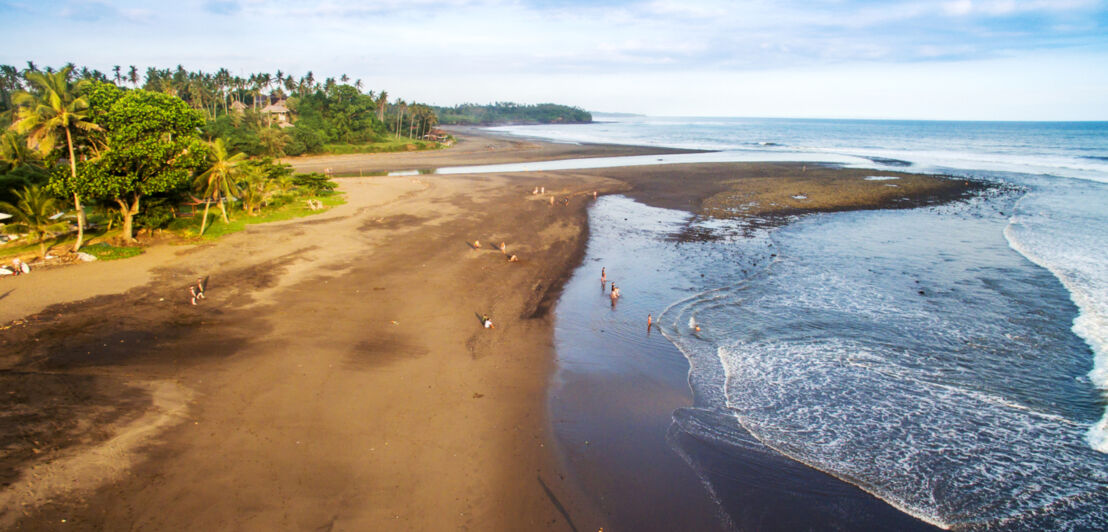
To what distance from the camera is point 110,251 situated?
2431 cm

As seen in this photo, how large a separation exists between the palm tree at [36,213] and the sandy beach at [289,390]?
12.8 feet

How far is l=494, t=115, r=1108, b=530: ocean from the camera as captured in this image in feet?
38.1

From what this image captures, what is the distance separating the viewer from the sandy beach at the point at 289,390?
1000 cm

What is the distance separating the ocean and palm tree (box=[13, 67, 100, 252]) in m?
22.8

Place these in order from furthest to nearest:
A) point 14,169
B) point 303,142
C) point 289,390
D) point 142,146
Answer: point 303,142, point 14,169, point 142,146, point 289,390

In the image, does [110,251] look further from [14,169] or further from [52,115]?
[14,169]

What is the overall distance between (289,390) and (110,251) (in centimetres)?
1782

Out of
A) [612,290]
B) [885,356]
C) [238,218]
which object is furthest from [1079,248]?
[238,218]

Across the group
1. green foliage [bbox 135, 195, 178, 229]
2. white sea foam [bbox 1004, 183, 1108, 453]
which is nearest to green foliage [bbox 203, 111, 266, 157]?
green foliage [bbox 135, 195, 178, 229]

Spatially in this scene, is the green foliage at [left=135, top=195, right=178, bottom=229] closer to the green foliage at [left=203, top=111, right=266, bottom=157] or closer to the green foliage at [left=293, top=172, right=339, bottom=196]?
the green foliage at [left=293, top=172, right=339, bottom=196]

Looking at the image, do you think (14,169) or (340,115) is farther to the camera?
(340,115)

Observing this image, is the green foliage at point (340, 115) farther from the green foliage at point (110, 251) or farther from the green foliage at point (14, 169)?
the green foliage at point (110, 251)

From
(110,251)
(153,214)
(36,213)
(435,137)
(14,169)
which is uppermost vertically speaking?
(435,137)

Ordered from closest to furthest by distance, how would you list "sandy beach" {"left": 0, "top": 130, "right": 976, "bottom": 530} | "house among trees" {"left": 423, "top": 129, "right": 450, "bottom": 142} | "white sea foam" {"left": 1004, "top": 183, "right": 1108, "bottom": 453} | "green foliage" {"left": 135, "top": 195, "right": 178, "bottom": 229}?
"sandy beach" {"left": 0, "top": 130, "right": 976, "bottom": 530}, "white sea foam" {"left": 1004, "top": 183, "right": 1108, "bottom": 453}, "green foliage" {"left": 135, "top": 195, "right": 178, "bottom": 229}, "house among trees" {"left": 423, "top": 129, "right": 450, "bottom": 142}
